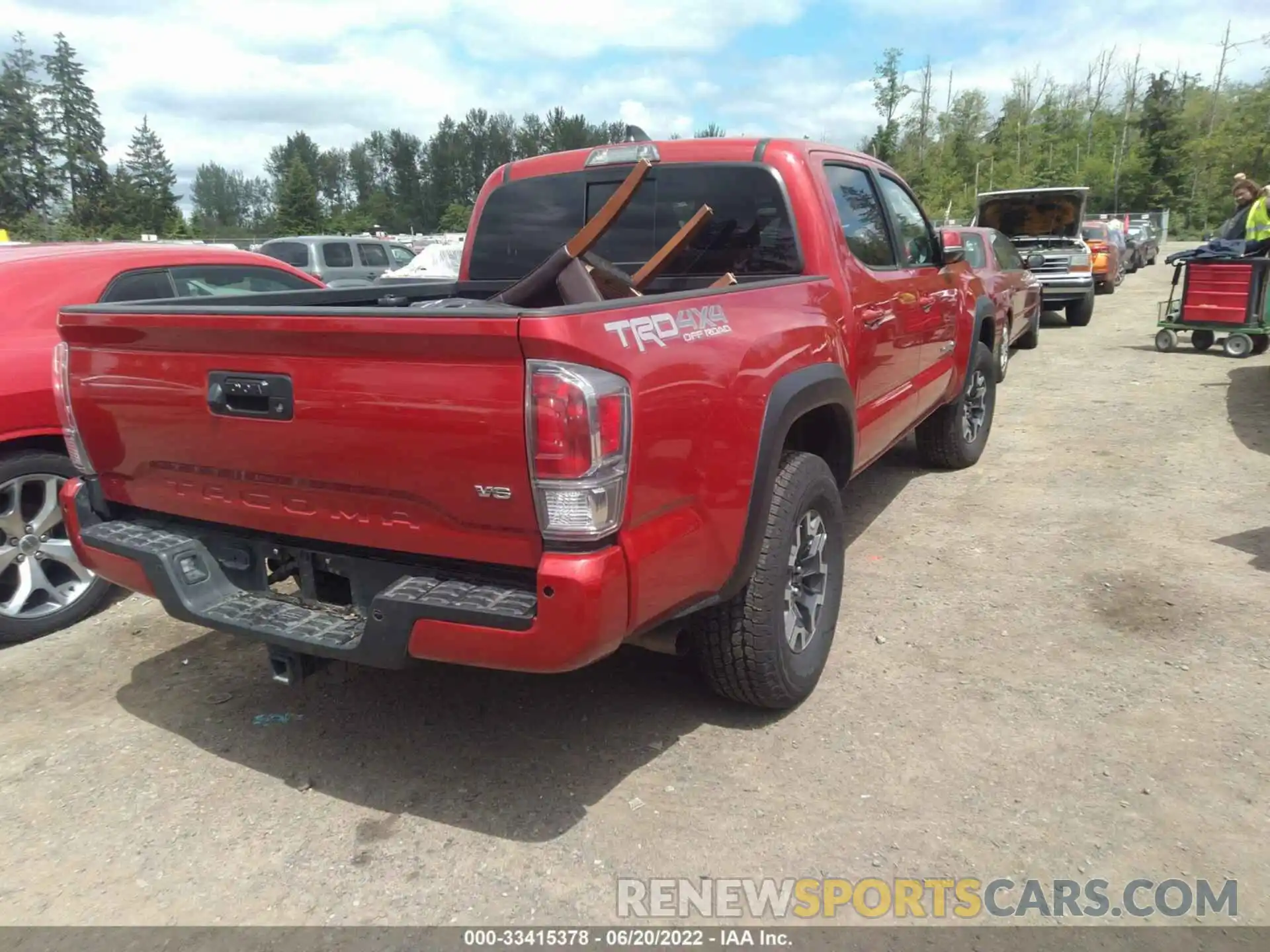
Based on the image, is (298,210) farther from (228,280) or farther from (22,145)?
(228,280)

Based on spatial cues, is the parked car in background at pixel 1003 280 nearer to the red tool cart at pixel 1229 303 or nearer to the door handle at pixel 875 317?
the red tool cart at pixel 1229 303

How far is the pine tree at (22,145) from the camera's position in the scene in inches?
2319

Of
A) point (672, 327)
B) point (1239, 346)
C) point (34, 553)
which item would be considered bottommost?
point (1239, 346)

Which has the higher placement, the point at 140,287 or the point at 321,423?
the point at 140,287

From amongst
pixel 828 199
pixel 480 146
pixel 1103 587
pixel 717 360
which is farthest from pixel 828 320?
pixel 480 146

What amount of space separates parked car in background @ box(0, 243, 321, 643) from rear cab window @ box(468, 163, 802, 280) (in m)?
1.44

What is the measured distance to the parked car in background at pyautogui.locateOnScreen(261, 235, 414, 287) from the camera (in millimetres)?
16562

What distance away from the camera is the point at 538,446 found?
222 cm

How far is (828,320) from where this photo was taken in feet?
11.7

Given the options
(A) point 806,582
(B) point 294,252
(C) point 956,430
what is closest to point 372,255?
(B) point 294,252

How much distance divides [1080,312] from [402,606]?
14.8 metres

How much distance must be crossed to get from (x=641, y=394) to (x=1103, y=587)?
123 inches

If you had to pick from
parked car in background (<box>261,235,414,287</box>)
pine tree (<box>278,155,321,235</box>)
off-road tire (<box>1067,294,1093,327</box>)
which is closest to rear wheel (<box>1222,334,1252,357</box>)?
off-road tire (<box>1067,294,1093,327</box>)

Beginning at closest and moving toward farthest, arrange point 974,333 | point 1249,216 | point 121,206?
point 974,333 → point 1249,216 → point 121,206
